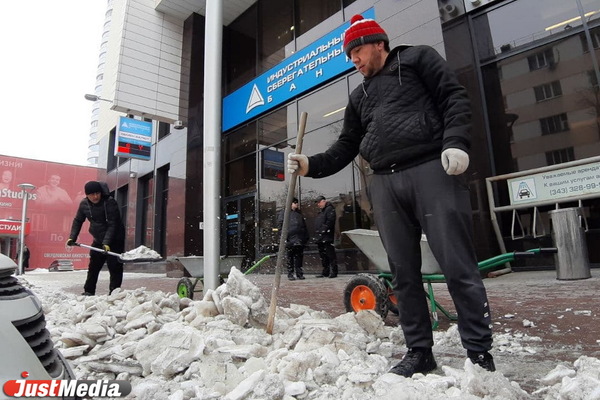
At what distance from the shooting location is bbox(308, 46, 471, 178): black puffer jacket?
6.30ft

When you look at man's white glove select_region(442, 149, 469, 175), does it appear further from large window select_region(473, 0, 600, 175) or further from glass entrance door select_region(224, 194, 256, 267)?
glass entrance door select_region(224, 194, 256, 267)

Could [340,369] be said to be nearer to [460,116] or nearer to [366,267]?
[460,116]

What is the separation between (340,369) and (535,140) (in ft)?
22.5

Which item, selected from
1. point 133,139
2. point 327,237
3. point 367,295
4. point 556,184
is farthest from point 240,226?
point 367,295

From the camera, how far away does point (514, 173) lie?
21.9 feet

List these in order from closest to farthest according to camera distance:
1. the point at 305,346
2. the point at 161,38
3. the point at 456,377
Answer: the point at 456,377, the point at 305,346, the point at 161,38

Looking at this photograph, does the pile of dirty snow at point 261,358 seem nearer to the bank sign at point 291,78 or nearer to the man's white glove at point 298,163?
the man's white glove at point 298,163

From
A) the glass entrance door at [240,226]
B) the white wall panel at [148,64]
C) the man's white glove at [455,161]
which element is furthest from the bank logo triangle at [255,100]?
the man's white glove at [455,161]

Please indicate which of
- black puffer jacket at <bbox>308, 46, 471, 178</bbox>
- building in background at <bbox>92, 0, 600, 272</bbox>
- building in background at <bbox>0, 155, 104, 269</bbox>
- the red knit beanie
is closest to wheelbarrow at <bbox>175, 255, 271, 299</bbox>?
building in background at <bbox>92, 0, 600, 272</bbox>

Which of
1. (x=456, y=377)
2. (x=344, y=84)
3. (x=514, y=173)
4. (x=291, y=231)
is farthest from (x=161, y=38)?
(x=456, y=377)

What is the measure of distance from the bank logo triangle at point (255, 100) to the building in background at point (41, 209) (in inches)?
1149

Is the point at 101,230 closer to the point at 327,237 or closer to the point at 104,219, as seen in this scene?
the point at 104,219

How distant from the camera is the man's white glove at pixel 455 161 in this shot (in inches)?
69.2

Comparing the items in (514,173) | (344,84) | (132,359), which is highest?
(344,84)
